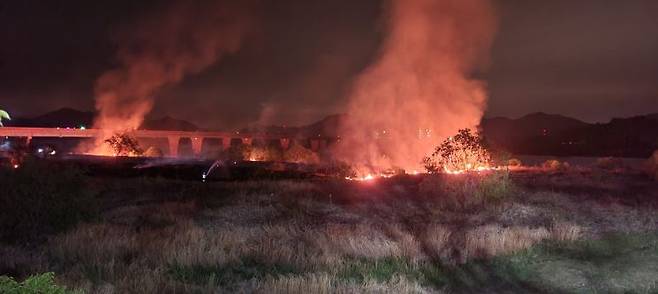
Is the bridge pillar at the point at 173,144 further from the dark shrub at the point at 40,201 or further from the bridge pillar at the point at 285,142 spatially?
the dark shrub at the point at 40,201

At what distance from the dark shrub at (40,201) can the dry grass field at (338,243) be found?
0.16 ft

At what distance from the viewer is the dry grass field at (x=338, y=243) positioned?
9.91m

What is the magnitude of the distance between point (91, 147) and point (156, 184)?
52.8 meters

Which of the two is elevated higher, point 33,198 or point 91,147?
point 91,147

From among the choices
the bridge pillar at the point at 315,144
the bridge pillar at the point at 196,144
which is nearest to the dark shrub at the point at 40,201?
the bridge pillar at the point at 196,144

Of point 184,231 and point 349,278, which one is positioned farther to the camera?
point 184,231

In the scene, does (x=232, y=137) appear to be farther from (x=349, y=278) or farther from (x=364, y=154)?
(x=349, y=278)

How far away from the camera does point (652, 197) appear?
933 inches

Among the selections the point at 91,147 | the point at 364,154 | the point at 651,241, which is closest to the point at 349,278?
the point at 651,241

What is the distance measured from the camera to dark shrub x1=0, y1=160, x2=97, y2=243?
13938 millimetres

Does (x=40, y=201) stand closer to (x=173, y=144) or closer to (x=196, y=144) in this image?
(x=173, y=144)

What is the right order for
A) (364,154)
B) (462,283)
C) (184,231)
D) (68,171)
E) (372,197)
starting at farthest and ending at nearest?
1. (364,154)
2. (372,197)
3. (68,171)
4. (184,231)
5. (462,283)

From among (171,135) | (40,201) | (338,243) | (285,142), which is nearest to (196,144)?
(171,135)

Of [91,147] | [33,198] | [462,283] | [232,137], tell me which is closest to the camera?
[462,283]
